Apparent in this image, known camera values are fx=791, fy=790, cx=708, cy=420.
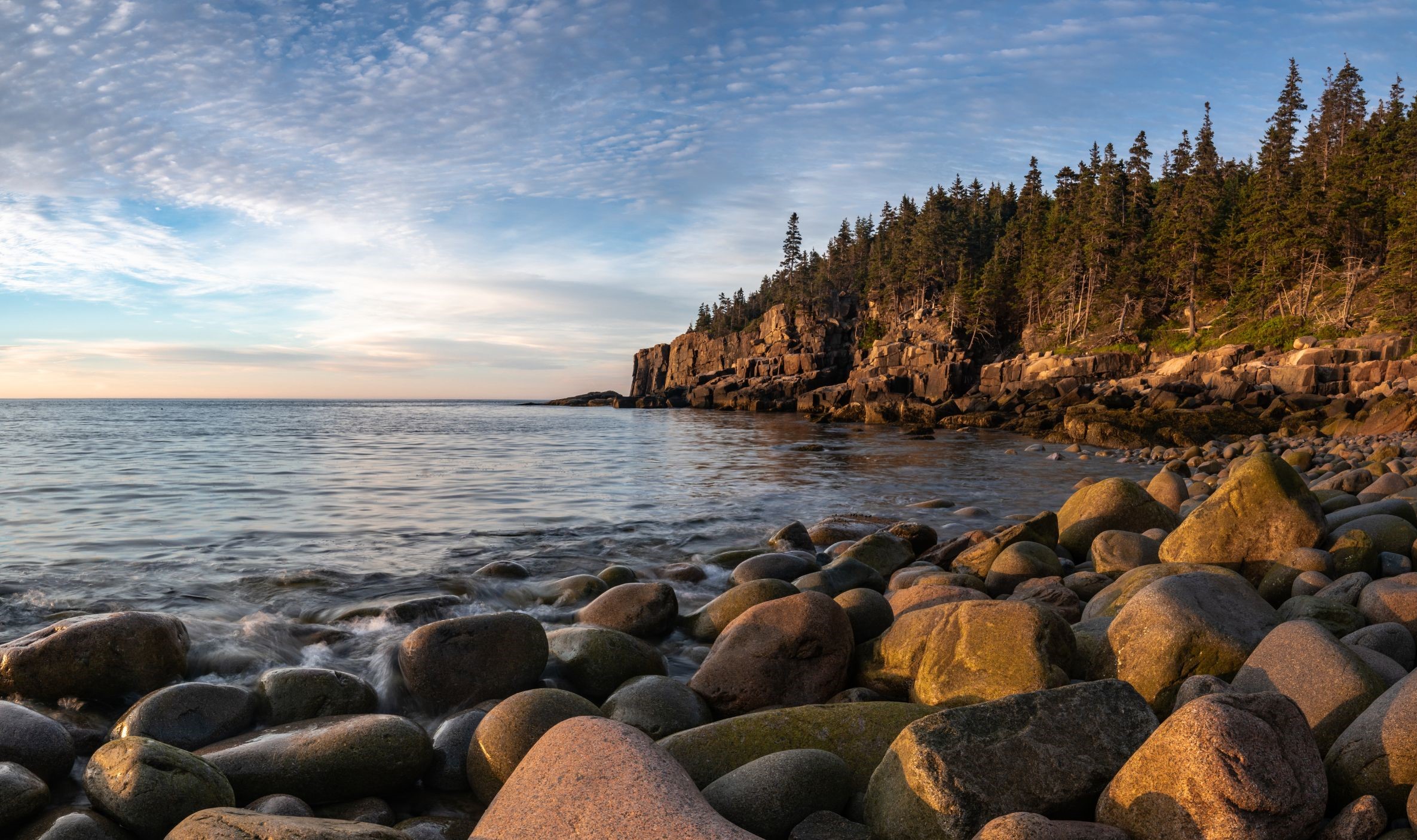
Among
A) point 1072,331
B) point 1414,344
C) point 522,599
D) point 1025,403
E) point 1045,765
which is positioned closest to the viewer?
point 1045,765

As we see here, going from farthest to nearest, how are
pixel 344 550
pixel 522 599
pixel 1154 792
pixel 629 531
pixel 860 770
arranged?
1. pixel 629 531
2. pixel 344 550
3. pixel 522 599
4. pixel 860 770
5. pixel 1154 792

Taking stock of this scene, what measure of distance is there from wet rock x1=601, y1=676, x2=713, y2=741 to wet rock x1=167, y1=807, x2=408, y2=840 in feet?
6.65

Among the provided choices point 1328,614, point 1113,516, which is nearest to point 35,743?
point 1328,614

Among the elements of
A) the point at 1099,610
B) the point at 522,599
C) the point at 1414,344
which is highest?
the point at 1414,344

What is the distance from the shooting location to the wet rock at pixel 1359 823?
2924 mm

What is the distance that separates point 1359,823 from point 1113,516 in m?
6.97

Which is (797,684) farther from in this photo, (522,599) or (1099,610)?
(522,599)

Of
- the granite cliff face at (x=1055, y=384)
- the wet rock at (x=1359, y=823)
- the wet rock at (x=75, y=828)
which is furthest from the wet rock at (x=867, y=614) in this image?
the granite cliff face at (x=1055, y=384)

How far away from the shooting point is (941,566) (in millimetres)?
9461

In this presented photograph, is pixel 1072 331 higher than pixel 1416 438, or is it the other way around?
pixel 1072 331

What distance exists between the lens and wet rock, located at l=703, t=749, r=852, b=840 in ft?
11.7

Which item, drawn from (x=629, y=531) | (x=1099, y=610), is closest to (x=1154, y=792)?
(x=1099, y=610)

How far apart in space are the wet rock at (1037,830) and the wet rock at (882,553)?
674 centimetres

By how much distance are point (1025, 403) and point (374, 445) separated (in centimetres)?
3518
